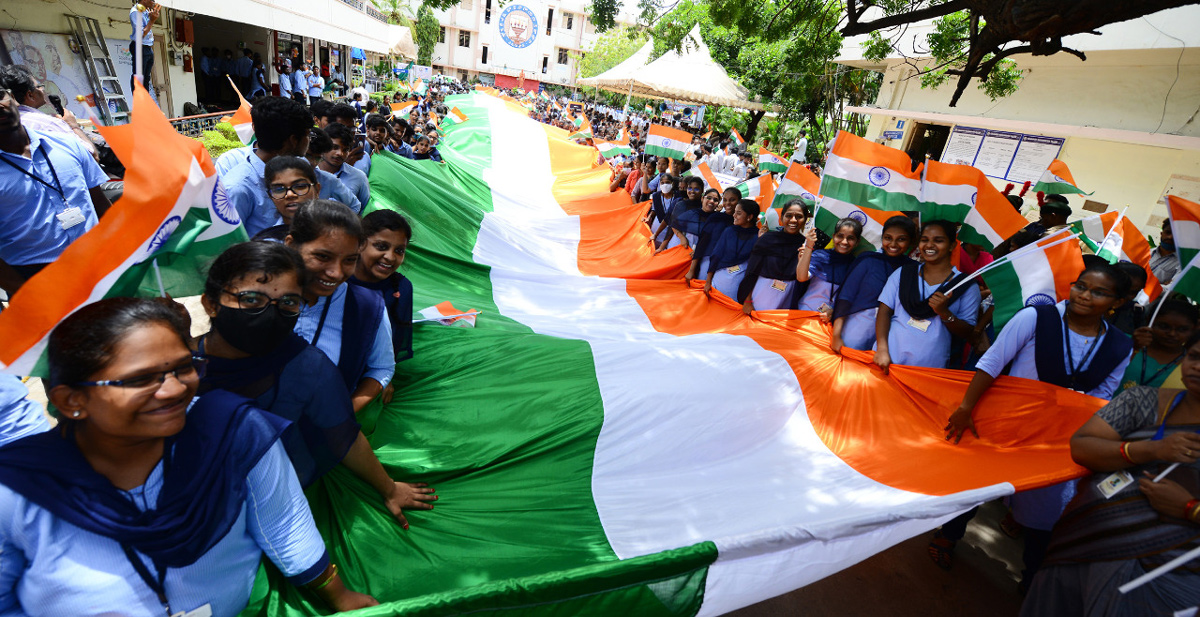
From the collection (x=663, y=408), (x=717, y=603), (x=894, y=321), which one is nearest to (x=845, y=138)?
(x=894, y=321)

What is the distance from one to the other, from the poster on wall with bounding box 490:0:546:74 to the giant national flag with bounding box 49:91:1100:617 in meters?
54.2

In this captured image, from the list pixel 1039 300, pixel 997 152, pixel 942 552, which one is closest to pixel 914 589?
pixel 942 552

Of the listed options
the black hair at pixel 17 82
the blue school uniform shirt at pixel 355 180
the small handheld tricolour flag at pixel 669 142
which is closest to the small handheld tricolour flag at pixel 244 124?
the blue school uniform shirt at pixel 355 180

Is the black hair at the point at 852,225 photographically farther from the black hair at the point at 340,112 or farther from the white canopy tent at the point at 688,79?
the white canopy tent at the point at 688,79

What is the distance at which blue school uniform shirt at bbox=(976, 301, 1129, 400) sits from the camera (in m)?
2.39

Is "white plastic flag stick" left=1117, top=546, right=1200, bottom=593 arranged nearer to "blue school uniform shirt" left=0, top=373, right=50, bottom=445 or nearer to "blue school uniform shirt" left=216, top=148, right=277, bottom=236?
"blue school uniform shirt" left=0, top=373, right=50, bottom=445

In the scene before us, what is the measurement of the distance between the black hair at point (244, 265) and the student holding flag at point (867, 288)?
281cm

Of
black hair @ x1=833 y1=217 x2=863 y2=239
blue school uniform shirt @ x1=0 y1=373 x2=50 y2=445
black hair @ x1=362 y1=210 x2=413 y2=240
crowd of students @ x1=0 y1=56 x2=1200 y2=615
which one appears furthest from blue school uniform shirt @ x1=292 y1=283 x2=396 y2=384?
black hair @ x1=833 y1=217 x2=863 y2=239

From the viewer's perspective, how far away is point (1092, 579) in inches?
73.6

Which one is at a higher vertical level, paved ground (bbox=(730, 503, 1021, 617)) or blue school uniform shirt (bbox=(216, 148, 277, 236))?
blue school uniform shirt (bbox=(216, 148, 277, 236))

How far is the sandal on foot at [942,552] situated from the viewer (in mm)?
2807

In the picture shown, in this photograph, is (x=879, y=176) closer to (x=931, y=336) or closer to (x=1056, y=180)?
(x=931, y=336)

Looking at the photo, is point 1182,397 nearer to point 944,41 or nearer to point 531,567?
point 531,567

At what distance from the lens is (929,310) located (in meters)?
2.86
